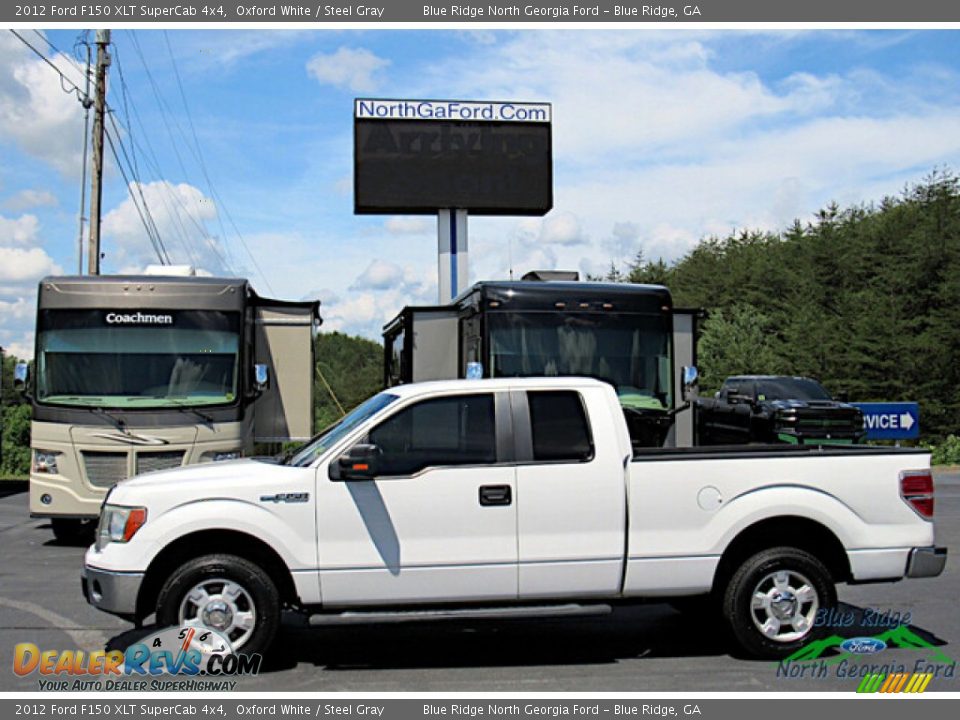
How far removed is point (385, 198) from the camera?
25.1 m

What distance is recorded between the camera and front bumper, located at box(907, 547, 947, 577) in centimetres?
714

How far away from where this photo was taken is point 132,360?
506 inches

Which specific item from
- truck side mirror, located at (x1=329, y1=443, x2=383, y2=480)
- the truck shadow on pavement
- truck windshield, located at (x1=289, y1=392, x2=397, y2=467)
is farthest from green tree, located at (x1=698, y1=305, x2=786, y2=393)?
truck side mirror, located at (x1=329, y1=443, x2=383, y2=480)

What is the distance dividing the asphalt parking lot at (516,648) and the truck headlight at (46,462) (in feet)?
9.32

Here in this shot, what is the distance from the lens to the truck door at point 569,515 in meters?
6.78

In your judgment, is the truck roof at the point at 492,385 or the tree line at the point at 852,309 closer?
the truck roof at the point at 492,385

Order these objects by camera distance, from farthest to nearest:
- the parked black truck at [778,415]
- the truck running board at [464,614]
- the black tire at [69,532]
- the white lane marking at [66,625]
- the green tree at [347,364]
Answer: the green tree at [347,364], the parked black truck at [778,415], the black tire at [69,532], the white lane marking at [66,625], the truck running board at [464,614]

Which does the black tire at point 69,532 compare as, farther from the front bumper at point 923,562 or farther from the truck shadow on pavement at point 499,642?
the front bumper at point 923,562

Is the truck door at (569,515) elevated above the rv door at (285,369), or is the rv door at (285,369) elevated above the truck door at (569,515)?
the rv door at (285,369)

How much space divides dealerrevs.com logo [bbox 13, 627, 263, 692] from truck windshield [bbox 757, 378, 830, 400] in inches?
742

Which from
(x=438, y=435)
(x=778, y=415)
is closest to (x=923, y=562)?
(x=438, y=435)

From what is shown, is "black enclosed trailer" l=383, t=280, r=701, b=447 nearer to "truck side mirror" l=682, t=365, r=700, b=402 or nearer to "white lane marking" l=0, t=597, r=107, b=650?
"truck side mirror" l=682, t=365, r=700, b=402

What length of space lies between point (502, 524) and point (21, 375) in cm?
831

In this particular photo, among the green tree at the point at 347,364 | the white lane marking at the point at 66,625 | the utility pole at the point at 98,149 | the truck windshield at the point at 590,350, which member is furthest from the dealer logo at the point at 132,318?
the green tree at the point at 347,364
